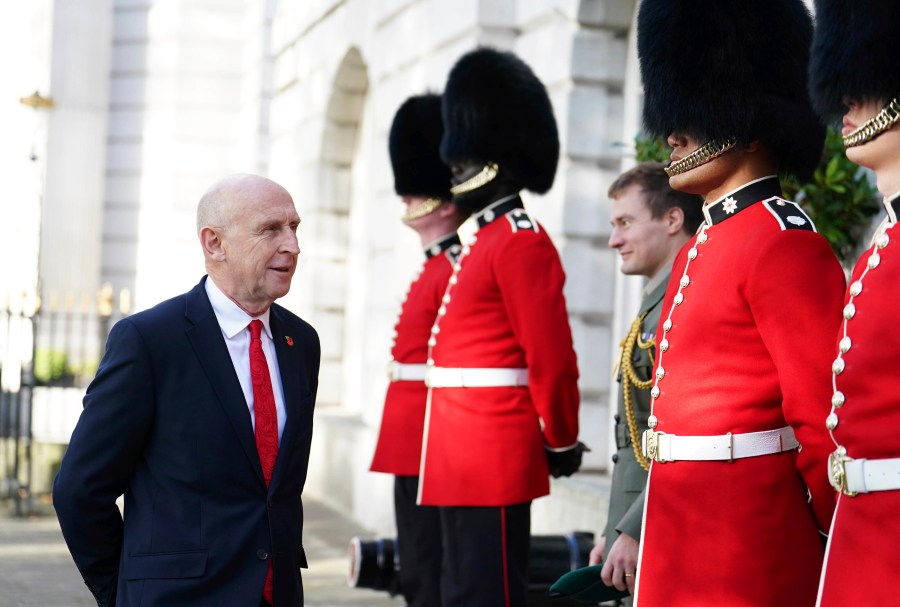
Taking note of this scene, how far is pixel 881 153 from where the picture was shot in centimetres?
245

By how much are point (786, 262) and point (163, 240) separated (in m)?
16.9

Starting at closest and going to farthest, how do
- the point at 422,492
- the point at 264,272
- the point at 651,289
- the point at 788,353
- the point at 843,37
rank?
the point at 843,37, the point at 788,353, the point at 264,272, the point at 651,289, the point at 422,492

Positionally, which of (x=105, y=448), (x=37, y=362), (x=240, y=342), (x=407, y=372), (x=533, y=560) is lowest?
(x=533, y=560)

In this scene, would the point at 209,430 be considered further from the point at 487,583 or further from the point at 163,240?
the point at 163,240

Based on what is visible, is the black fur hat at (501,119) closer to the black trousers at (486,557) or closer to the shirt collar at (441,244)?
the shirt collar at (441,244)

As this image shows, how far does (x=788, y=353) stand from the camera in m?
2.79

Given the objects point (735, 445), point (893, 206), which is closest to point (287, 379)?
point (735, 445)

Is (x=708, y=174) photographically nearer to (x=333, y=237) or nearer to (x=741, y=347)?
(x=741, y=347)

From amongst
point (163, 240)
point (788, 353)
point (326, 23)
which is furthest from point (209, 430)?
point (163, 240)

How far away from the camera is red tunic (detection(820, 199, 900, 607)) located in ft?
7.68

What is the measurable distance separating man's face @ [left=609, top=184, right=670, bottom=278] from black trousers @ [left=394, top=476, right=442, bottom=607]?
1.53 meters

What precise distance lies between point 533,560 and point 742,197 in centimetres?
224

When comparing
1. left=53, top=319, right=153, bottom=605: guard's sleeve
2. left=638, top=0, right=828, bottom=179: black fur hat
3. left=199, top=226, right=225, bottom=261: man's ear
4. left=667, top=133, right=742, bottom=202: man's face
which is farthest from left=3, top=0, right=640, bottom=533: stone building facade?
left=53, top=319, right=153, bottom=605: guard's sleeve

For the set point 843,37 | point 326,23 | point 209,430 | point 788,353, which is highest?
point 326,23
